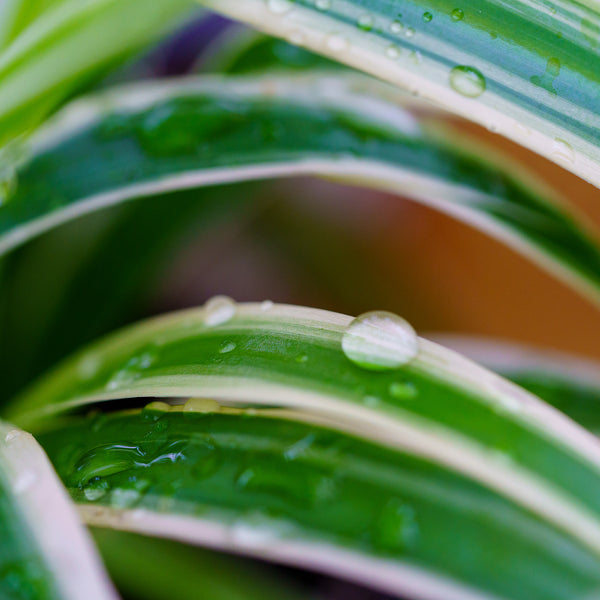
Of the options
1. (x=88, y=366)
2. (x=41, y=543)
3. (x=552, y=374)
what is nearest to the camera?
(x=41, y=543)

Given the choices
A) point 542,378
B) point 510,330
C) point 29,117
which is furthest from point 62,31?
point 510,330

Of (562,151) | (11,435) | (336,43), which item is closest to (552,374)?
(562,151)

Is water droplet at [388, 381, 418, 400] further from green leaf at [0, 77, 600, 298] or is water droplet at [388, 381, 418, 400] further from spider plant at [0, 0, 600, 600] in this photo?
green leaf at [0, 77, 600, 298]

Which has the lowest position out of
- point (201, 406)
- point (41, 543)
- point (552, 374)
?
point (41, 543)

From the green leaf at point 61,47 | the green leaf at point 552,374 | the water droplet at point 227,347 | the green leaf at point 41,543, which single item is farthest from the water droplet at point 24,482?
the green leaf at point 552,374

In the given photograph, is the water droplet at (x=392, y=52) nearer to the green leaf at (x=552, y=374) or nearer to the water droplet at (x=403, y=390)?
the water droplet at (x=403, y=390)

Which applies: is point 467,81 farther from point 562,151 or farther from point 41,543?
point 41,543

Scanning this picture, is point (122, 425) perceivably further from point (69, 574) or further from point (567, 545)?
point (567, 545)
